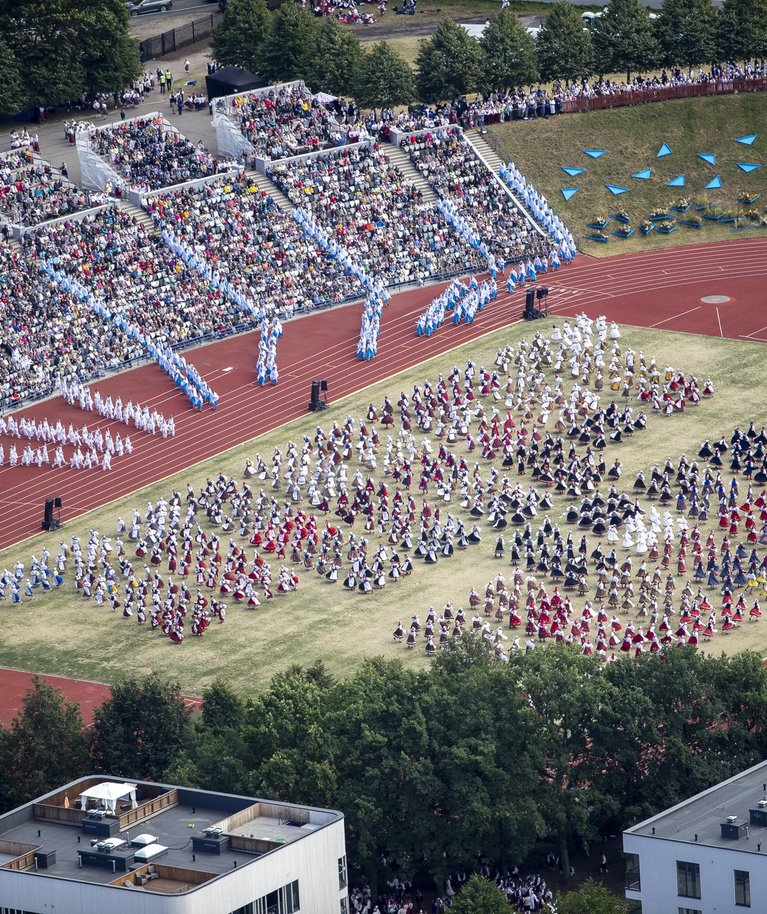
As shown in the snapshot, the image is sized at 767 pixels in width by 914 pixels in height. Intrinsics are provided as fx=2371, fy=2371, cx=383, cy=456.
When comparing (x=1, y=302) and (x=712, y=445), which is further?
(x=1, y=302)

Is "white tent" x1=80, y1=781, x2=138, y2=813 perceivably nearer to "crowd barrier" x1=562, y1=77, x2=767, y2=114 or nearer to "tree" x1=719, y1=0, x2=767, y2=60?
"crowd barrier" x1=562, y1=77, x2=767, y2=114

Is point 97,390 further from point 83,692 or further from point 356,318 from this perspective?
point 83,692

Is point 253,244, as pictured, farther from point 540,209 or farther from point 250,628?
point 250,628

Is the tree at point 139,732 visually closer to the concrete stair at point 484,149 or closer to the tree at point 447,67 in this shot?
the concrete stair at point 484,149

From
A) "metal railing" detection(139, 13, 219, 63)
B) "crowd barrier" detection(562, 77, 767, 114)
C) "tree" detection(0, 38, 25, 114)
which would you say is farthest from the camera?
"metal railing" detection(139, 13, 219, 63)

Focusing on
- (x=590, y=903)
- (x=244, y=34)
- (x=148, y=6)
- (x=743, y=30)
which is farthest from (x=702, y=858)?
(x=148, y=6)

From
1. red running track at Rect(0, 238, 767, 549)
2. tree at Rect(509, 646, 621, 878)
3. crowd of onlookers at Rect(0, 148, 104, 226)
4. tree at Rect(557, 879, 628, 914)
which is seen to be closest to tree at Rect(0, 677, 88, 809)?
tree at Rect(509, 646, 621, 878)

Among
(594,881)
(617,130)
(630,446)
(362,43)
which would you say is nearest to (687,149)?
(617,130)

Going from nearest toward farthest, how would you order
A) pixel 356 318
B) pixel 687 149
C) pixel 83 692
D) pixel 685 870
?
pixel 685 870, pixel 83 692, pixel 356 318, pixel 687 149
